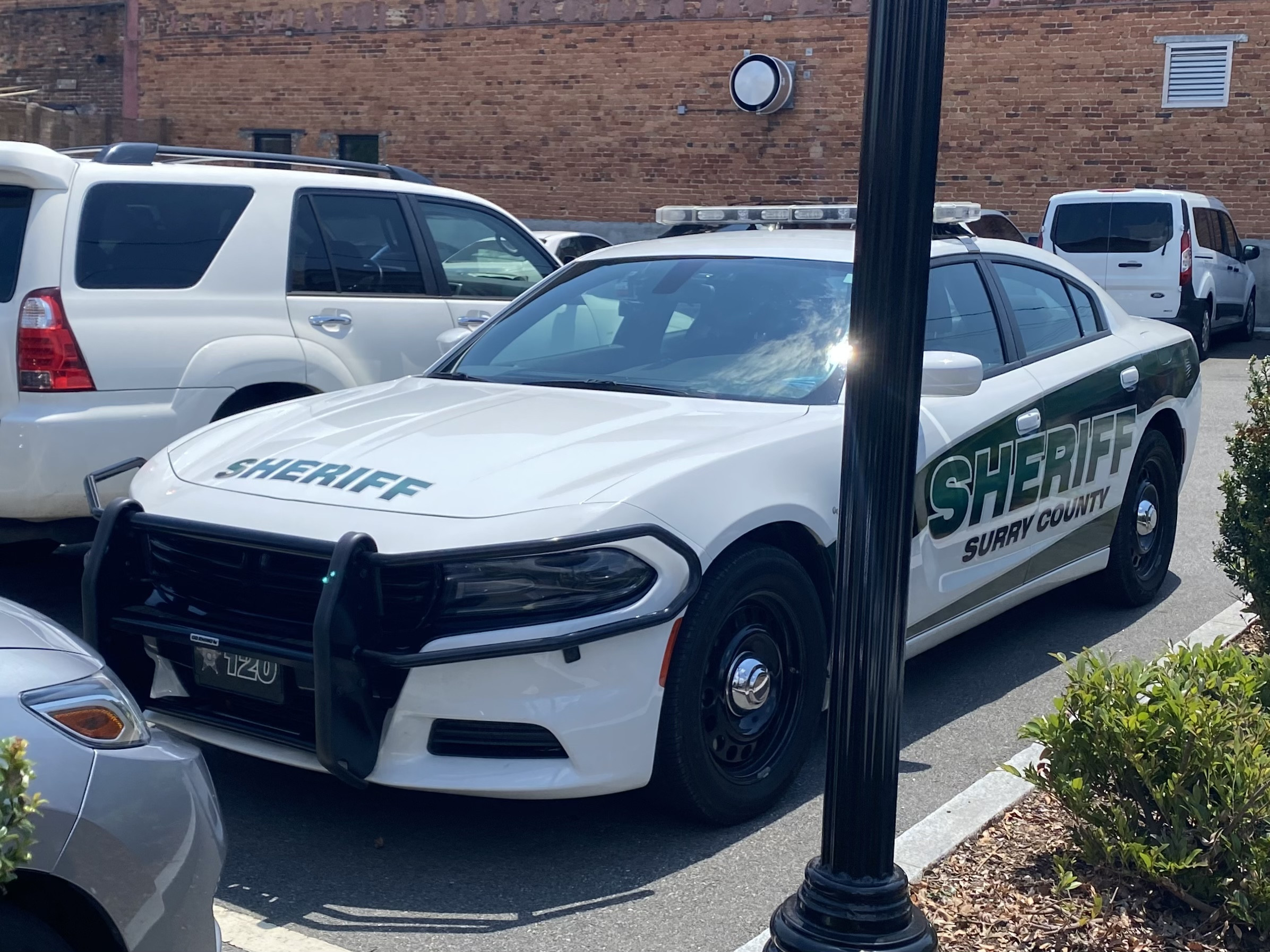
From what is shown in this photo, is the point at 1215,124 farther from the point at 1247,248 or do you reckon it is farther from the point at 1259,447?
the point at 1259,447

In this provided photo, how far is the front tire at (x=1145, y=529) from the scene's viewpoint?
618 centimetres

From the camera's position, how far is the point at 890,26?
2799mm

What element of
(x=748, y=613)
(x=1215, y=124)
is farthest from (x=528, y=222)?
(x=748, y=613)

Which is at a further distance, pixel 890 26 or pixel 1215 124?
pixel 1215 124

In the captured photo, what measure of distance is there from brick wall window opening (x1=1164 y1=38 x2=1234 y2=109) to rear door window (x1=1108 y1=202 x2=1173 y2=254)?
12.3 ft

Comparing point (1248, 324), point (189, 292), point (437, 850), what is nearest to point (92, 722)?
point (437, 850)

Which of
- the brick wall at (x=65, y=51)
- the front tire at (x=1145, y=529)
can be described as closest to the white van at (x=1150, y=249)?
the front tire at (x=1145, y=529)

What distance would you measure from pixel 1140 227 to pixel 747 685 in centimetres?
1416

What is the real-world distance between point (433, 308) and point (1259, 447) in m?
3.82

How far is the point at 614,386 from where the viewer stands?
488 centimetres

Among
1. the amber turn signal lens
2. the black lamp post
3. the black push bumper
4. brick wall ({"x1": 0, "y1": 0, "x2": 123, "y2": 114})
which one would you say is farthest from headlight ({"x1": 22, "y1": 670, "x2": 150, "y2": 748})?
brick wall ({"x1": 0, "y1": 0, "x2": 123, "y2": 114})

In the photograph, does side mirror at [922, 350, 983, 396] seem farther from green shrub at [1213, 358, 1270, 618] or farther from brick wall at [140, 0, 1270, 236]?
brick wall at [140, 0, 1270, 236]

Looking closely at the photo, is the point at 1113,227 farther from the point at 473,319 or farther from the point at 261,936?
the point at 261,936

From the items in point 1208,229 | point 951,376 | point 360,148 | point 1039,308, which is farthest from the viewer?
point 360,148
